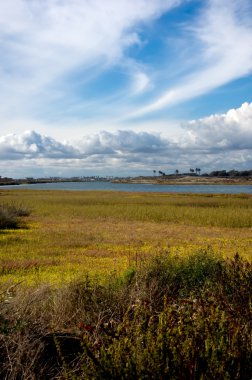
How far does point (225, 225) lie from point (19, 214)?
15530mm

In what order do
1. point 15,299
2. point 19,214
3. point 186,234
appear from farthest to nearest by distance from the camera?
point 19,214 → point 186,234 → point 15,299

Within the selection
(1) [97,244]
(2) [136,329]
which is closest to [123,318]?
(2) [136,329]

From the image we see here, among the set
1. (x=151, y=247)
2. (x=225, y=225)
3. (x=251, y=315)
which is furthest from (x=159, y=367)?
(x=225, y=225)

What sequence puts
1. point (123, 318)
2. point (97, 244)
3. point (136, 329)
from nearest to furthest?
point (136, 329) < point (123, 318) < point (97, 244)

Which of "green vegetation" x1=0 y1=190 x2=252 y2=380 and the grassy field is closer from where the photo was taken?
"green vegetation" x1=0 y1=190 x2=252 y2=380

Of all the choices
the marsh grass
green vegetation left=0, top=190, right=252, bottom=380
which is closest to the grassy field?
green vegetation left=0, top=190, right=252, bottom=380

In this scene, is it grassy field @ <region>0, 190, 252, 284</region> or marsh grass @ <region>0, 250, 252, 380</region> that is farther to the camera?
grassy field @ <region>0, 190, 252, 284</region>

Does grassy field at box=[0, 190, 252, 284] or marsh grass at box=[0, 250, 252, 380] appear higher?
marsh grass at box=[0, 250, 252, 380]

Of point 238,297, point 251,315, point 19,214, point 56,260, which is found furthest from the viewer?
point 19,214

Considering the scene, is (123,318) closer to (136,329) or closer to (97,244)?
(136,329)

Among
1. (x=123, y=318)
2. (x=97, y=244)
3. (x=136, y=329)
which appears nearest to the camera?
(x=136, y=329)

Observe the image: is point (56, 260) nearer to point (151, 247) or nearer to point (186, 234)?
point (151, 247)

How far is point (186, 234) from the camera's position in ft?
72.5

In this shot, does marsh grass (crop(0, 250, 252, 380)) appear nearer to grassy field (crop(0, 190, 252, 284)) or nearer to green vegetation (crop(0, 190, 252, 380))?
green vegetation (crop(0, 190, 252, 380))
